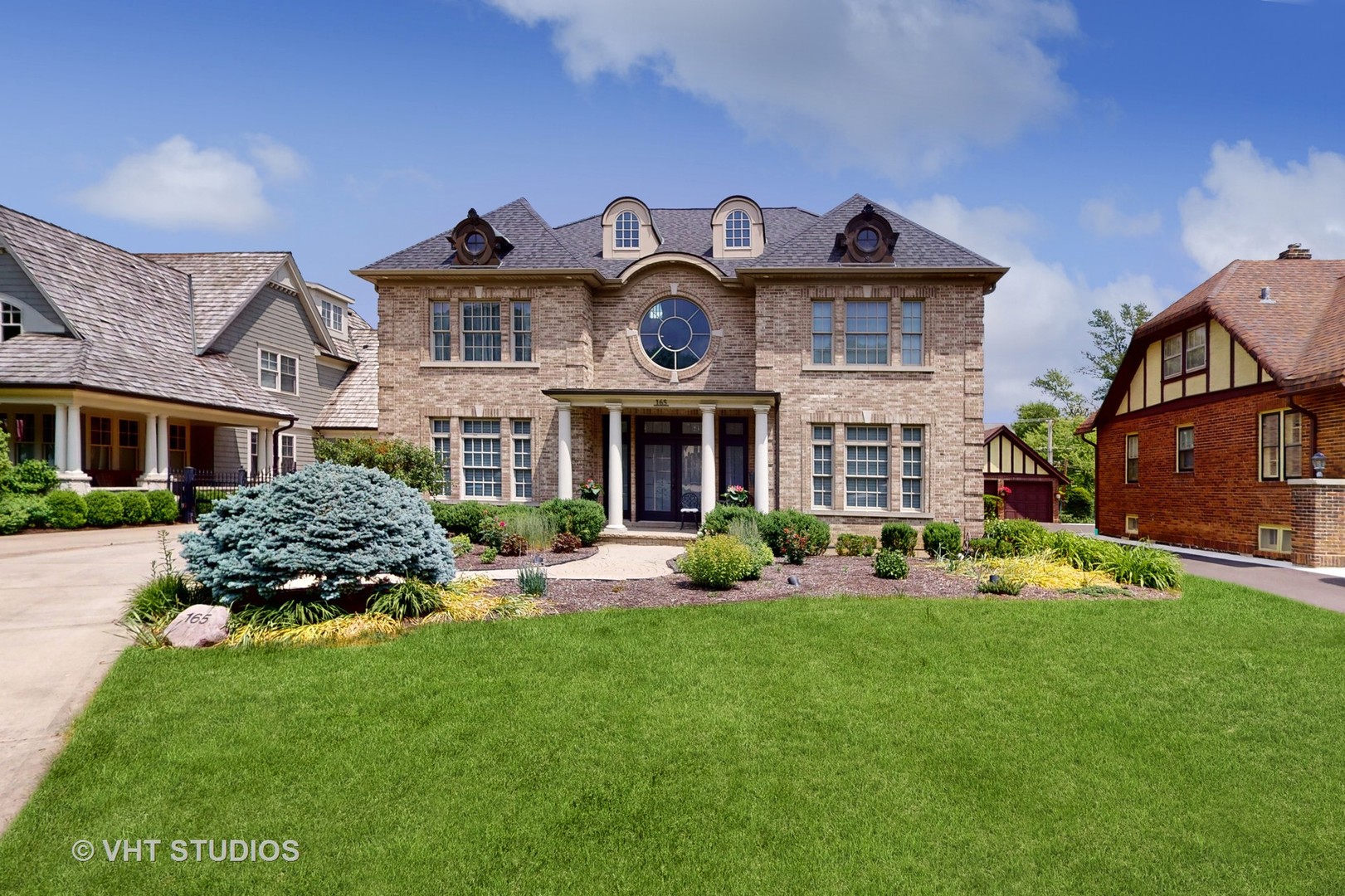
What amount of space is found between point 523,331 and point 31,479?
12.7 metres

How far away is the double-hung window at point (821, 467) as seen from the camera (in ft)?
57.7

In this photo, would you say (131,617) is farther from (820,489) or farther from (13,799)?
(820,489)

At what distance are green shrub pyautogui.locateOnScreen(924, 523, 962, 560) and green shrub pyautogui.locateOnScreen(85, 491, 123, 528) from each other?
20189mm

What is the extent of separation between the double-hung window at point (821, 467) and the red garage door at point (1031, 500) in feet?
58.6

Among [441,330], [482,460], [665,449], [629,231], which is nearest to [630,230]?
[629,231]

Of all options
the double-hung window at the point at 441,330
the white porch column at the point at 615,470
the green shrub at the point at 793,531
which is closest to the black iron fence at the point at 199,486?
the double-hung window at the point at 441,330

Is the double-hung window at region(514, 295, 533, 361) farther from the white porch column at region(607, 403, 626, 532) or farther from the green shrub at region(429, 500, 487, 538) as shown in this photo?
the green shrub at region(429, 500, 487, 538)

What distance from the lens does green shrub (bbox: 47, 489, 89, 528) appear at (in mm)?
16688

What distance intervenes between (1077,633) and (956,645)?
69.1 inches

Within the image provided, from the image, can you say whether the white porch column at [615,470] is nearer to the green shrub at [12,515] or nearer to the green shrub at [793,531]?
the green shrub at [793,531]

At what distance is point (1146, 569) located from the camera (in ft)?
37.2

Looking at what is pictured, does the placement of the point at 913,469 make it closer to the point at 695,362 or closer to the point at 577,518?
the point at 695,362

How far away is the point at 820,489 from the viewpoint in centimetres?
1761

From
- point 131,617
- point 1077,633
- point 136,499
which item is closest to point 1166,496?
point 1077,633
